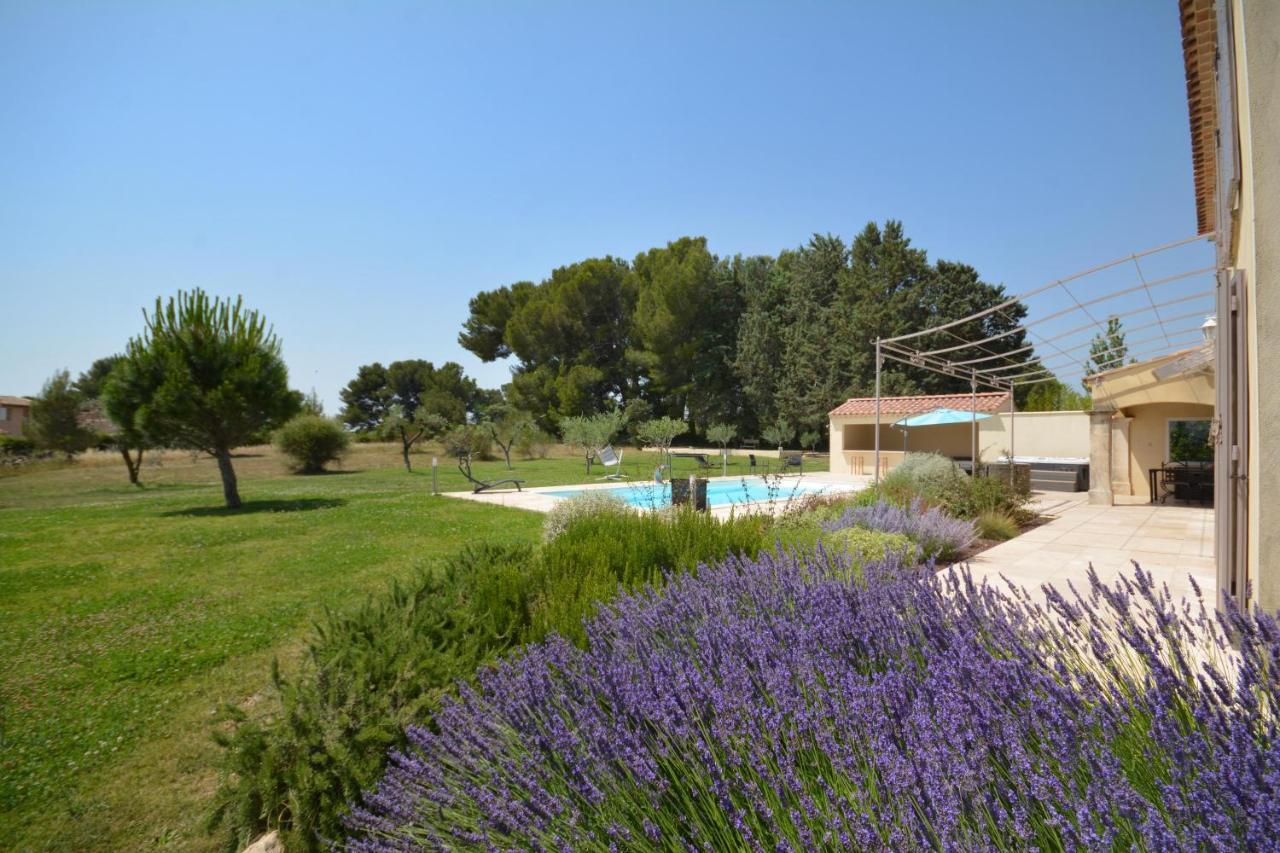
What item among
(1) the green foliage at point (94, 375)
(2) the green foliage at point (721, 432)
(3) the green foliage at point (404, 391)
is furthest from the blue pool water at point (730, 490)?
(1) the green foliage at point (94, 375)

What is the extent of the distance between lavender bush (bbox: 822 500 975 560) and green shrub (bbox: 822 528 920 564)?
0.37m

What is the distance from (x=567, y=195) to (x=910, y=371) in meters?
22.0

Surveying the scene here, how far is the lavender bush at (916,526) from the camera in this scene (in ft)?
20.2

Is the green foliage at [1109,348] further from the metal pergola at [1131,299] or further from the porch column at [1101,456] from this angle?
the porch column at [1101,456]

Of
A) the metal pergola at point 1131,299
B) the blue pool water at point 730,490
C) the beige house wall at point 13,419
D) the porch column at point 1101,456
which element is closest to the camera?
the metal pergola at point 1131,299

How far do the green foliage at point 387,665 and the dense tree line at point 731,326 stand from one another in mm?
28898

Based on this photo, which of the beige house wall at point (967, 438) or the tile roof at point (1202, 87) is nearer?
the tile roof at point (1202, 87)

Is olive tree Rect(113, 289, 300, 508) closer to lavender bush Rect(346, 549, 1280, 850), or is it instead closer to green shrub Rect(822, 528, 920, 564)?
green shrub Rect(822, 528, 920, 564)

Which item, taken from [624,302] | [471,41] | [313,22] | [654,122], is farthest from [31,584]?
[624,302]

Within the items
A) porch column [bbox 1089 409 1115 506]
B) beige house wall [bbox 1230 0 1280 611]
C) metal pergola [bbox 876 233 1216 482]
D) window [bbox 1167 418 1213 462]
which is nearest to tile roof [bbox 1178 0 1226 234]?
metal pergola [bbox 876 233 1216 482]

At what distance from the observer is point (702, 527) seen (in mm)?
4352

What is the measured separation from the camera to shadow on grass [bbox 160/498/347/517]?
39.7 feet

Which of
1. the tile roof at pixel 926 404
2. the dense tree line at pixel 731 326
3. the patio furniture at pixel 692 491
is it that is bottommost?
the patio furniture at pixel 692 491

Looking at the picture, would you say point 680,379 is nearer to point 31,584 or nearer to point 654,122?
point 654,122
